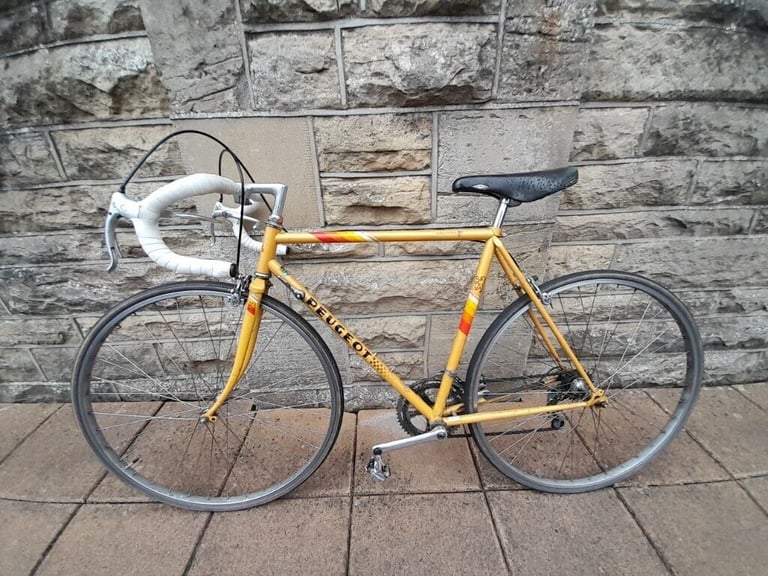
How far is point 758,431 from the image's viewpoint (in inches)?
77.0

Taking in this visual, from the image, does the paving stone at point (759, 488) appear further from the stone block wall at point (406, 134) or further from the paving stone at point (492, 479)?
the paving stone at point (492, 479)

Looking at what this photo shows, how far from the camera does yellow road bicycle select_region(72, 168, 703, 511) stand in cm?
140

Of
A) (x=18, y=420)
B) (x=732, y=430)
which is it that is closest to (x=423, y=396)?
(x=732, y=430)

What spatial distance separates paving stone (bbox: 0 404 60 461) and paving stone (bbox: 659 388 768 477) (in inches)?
149

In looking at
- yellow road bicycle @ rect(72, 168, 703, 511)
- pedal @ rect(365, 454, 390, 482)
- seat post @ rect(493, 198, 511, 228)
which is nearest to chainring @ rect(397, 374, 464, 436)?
yellow road bicycle @ rect(72, 168, 703, 511)

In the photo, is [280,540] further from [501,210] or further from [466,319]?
[501,210]

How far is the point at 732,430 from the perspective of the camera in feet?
6.46

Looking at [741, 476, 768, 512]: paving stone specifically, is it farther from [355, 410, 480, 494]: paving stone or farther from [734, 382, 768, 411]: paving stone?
[355, 410, 480, 494]: paving stone

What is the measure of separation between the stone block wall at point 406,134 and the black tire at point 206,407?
0.25m

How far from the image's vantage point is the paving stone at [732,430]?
70.7 inches

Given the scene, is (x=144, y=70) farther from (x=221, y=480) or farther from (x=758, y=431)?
(x=758, y=431)

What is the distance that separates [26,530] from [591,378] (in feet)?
9.12

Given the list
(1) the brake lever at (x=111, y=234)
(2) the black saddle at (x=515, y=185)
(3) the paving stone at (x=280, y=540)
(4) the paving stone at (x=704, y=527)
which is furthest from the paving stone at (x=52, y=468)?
(4) the paving stone at (x=704, y=527)

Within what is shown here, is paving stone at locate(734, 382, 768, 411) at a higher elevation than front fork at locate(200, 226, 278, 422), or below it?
below
